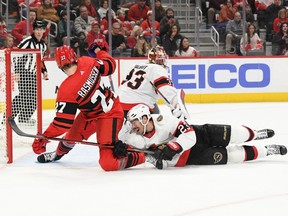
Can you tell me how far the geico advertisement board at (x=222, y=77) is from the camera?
10320 millimetres

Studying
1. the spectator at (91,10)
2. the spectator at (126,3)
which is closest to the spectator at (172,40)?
the spectator at (126,3)

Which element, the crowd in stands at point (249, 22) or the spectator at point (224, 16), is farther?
the spectator at point (224, 16)

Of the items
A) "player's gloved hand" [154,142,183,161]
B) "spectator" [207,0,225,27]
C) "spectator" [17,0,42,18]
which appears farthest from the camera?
"spectator" [207,0,225,27]

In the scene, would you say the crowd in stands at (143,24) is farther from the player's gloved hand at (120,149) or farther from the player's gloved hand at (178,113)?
the player's gloved hand at (120,149)

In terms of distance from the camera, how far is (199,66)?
10336 mm

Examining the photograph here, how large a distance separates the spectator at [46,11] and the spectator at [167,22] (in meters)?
1.58

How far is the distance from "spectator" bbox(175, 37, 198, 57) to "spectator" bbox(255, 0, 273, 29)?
1.29 meters

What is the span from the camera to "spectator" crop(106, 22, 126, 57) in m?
10.3

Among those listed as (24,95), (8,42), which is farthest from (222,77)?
(24,95)

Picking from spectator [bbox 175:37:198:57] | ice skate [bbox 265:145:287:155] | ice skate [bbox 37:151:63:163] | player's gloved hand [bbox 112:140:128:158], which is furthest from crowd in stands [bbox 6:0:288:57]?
player's gloved hand [bbox 112:140:128:158]

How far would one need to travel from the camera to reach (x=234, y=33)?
10797mm

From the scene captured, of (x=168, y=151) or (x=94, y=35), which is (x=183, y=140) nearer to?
(x=168, y=151)

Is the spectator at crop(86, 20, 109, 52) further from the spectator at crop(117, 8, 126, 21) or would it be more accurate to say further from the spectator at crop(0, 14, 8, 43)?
the spectator at crop(0, 14, 8, 43)

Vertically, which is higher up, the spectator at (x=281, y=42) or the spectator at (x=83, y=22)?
the spectator at (x=83, y=22)
